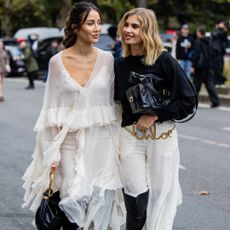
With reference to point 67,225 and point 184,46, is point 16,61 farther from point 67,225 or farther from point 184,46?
point 67,225

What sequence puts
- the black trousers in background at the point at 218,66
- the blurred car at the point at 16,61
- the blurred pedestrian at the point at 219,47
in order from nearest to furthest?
the black trousers in background at the point at 218,66, the blurred pedestrian at the point at 219,47, the blurred car at the point at 16,61

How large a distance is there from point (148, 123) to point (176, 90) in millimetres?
291

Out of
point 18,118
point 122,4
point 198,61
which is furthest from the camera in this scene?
point 122,4

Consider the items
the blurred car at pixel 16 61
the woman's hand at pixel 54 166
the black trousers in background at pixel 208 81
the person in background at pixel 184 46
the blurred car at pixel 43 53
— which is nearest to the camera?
the woman's hand at pixel 54 166

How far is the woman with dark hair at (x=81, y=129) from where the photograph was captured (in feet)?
14.5

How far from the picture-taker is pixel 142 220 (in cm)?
452

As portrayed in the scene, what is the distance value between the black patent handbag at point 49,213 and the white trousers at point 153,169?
470mm

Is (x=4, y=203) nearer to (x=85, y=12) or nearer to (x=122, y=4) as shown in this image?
(x=85, y=12)

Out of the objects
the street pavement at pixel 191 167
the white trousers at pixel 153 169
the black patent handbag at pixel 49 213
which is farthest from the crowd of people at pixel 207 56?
the black patent handbag at pixel 49 213

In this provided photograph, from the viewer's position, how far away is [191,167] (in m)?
8.52

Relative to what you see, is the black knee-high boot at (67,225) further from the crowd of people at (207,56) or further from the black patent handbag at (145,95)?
the crowd of people at (207,56)

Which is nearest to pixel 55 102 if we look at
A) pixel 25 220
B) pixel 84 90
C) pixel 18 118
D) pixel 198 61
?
pixel 84 90

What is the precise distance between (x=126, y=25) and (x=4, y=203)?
2933mm

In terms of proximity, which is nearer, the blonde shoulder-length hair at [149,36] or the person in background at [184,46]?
the blonde shoulder-length hair at [149,36]
